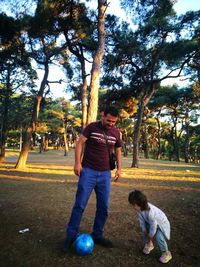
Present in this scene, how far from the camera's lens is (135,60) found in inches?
693

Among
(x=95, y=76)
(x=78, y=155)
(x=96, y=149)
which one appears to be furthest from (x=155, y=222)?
(x=95, y=76)

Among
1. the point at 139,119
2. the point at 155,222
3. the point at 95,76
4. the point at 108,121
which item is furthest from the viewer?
the point at 139,119

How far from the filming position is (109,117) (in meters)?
3.91

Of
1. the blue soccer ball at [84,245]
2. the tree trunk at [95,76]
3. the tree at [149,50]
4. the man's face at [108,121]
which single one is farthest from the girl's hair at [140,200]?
the tree at [149,50]

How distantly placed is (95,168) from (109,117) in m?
0.89

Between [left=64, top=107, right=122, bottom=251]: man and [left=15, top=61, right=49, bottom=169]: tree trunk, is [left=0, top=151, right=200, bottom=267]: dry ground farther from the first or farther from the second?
[left=15, top=61, right=49, bottom=169]: tree trunk

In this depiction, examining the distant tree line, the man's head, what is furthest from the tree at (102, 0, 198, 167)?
the man's head

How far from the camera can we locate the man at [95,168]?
380 cm

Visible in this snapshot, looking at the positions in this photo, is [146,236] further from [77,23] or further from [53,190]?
[77,23]

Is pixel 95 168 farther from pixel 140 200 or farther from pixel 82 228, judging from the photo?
pixel 82 228

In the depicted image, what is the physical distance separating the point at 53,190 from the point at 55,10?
1002 centimetres

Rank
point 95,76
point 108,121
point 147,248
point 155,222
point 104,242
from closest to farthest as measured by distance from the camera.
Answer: point 155,222
point 147,248
point 108,121
point 104,242
point 95,76

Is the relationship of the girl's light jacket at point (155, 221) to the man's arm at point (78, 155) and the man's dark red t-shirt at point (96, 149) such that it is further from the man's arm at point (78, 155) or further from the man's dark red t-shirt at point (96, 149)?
the man's arm at point (78, 155)

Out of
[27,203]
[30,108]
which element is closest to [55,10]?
[27,203]
